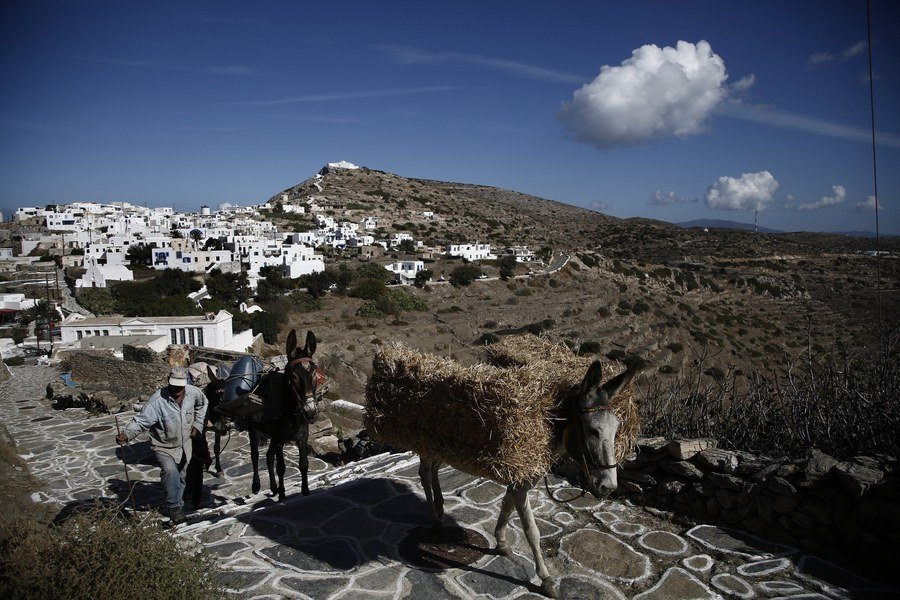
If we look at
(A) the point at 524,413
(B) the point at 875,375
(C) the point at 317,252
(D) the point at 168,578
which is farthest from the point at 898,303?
(C) the point at 317,252

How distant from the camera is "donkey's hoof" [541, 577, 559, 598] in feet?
13.2

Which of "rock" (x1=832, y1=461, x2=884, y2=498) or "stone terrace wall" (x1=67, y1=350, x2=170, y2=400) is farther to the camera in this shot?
"stone terrace wall" (x1=67, y1=350, x2=170, y2=400)

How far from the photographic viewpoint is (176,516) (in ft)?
17.7

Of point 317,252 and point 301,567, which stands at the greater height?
point 317,252

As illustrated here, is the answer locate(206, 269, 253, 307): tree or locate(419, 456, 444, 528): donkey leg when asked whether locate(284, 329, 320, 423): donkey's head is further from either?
locate(206, 269, 253, 307): tree

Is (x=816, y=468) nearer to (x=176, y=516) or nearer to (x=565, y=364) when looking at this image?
(x=565, y=364)

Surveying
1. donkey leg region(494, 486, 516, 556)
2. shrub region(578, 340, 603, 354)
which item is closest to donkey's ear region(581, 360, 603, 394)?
donkey leg region(494, 486, 516, 556)

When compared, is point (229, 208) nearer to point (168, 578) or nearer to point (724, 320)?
point (724, 320)

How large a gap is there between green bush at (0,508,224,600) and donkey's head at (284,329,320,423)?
223 cm

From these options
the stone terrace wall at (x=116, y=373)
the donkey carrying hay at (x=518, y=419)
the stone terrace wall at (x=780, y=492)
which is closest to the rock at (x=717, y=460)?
the stone terrace wall at (x=780, y=492)

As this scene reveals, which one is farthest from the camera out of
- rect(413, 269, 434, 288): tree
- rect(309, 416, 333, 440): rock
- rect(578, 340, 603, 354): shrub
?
rect(413, 269, 434, 288): tree

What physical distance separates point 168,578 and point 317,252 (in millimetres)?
70553

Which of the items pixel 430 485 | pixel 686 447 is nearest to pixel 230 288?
pixel 430 485

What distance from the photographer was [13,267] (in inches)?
2340
